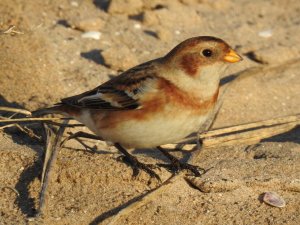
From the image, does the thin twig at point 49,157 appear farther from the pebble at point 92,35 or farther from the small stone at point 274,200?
the pebble at point 92,35

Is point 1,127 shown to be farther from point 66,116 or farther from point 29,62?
point 29,62

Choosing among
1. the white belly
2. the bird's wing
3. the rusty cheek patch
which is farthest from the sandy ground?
Result: the rusty cheek patch

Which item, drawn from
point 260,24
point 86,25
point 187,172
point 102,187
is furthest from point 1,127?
point 260,24

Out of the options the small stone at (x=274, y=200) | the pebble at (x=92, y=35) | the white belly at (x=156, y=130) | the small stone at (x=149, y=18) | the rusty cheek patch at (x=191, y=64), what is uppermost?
the rusty cheek patch at (x=191, y=64)

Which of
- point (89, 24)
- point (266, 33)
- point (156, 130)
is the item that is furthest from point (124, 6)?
point (156, 130)

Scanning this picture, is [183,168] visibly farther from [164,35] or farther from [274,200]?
[164,35]

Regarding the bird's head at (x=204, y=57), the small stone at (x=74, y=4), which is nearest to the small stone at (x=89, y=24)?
the small stone at (x=74, y=4)

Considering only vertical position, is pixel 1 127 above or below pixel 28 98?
above
